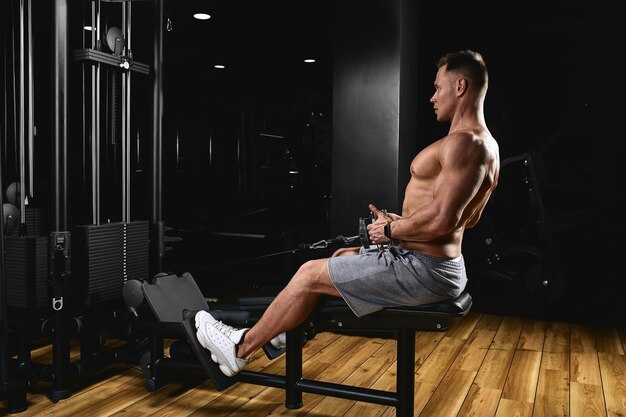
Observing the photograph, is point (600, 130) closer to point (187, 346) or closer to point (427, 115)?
point (427, 115)

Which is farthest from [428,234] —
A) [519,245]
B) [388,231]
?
[519,245]

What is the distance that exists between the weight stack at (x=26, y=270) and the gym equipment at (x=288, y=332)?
0.37 m

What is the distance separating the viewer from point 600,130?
5004mm

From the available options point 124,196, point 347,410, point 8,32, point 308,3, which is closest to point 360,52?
point 308,3

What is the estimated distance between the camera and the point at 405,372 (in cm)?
224

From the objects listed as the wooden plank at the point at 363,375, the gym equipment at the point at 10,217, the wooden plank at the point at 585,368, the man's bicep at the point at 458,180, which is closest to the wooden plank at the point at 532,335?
the wooden plank at the point at 585,368

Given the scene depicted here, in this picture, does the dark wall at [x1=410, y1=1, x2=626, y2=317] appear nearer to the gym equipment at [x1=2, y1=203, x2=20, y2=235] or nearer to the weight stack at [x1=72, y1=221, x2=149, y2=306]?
the weight stack at [x1=72, y1=221, x2=149, y2=306]

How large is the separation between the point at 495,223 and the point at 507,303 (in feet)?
2.24

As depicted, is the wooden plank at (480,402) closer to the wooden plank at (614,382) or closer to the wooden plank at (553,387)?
the wooden plank at (553,387)

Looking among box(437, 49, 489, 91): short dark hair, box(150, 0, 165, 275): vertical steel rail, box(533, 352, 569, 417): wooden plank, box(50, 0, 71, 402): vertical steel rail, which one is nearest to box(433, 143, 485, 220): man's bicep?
box(437, 49, 489, 91): short dark hair

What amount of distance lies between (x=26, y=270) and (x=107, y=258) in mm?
349

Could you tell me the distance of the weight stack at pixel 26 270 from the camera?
258 centimetres

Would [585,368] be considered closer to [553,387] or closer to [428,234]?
[553,387]

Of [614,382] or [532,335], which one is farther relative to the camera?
[532,335]
